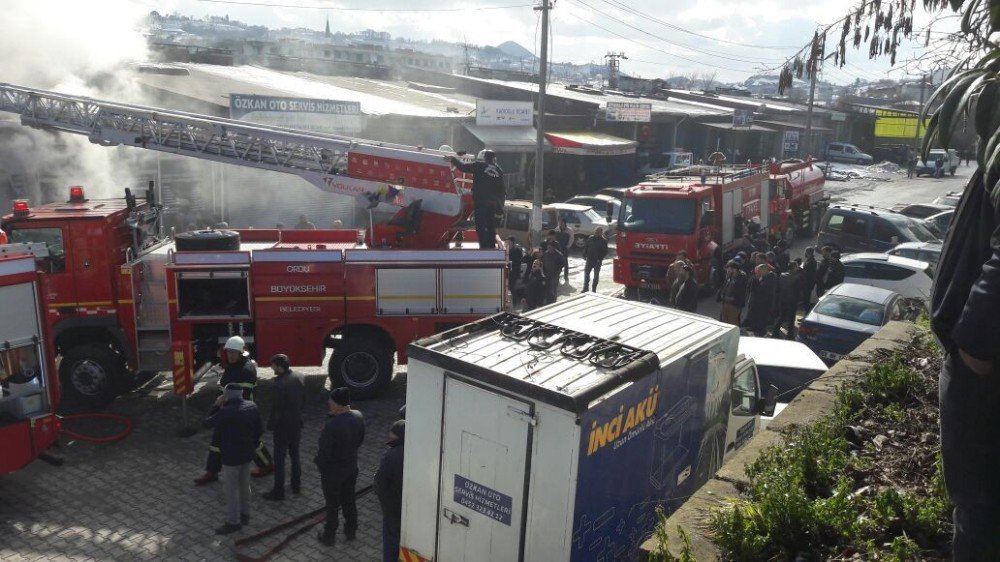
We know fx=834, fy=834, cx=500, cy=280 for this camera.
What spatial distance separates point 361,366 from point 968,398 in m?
8.75

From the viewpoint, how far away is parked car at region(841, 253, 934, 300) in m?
14.8

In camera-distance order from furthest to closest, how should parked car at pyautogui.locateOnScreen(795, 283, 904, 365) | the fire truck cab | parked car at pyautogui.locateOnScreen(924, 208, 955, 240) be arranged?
1. parked car at pyautogui.locateOnScreen(924, 208, 955, 240)
2. parked car at pyautogui.locateOnScreen(795, 283, 904, 365)
3. the fire truck cab

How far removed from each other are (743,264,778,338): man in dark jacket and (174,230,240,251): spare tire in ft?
25.9

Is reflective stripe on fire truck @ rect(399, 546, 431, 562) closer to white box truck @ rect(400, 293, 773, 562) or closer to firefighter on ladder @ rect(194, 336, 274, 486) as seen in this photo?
white box truck @ rect(400, 293, 773, 562)

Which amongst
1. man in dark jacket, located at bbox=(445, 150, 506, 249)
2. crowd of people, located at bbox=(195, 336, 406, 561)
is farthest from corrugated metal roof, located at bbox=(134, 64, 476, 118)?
crowd of people, located at bbox=(195, 336, 406, 561)

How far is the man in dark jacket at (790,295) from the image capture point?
1363 cm

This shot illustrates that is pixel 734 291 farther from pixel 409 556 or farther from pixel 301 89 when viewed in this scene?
pixel 301 89

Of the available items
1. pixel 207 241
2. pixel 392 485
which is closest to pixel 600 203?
pixel 207 241

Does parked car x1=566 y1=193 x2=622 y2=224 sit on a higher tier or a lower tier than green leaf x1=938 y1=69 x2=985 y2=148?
lower

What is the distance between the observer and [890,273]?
597 inches

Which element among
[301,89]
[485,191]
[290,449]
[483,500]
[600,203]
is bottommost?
[290,449]

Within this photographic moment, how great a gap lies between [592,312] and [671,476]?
62.1 inches

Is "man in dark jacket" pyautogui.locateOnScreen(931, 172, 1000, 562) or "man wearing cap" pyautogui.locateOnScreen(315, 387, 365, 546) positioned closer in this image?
"man in dark jacket" pyautogui.locateOnScreen(931, 172, 1000, 562)

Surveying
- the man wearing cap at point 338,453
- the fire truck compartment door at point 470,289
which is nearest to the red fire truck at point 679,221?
the fire truck compartment door at point 470,289
